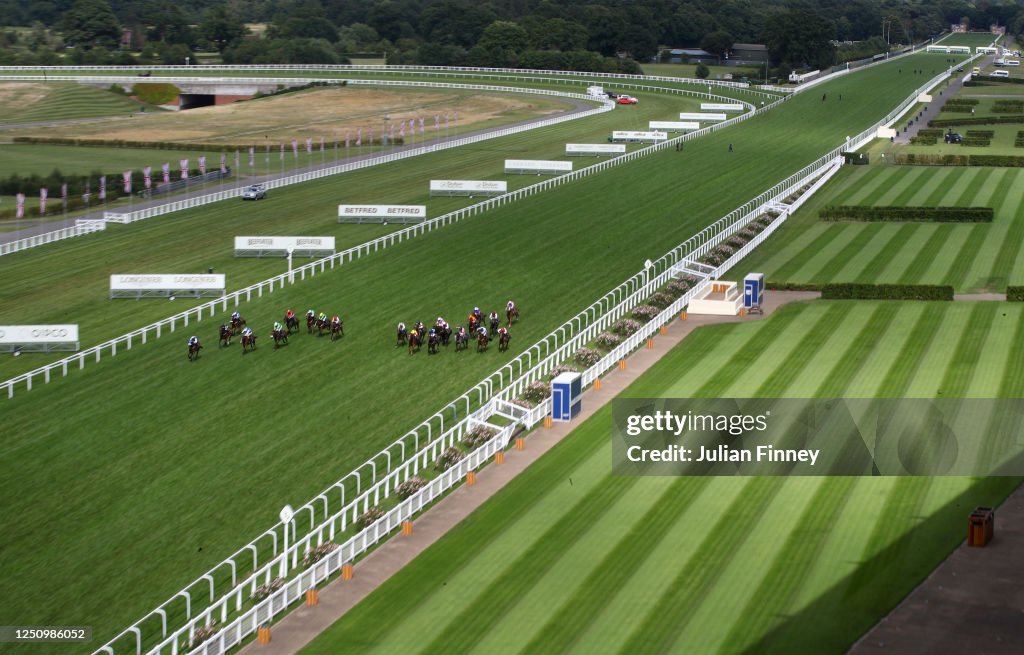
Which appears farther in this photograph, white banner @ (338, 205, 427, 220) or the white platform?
white banner @ (338, 205, 427, 220)

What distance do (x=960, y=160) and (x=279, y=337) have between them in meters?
57.0

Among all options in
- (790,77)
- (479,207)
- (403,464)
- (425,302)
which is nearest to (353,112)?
(790,77)

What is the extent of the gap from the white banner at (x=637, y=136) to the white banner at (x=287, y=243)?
4722cm

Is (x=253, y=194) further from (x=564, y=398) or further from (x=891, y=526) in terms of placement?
(x=891, y=526)

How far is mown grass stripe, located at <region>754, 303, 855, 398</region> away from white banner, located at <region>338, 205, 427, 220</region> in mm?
23967

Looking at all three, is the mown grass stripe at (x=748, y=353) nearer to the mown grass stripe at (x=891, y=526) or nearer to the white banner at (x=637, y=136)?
the mown grass stripe at (x=891, y=526)

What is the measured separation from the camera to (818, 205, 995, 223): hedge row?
70688mm

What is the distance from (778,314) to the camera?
5209 cm

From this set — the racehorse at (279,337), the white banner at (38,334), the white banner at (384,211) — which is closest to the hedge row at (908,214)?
the white banner at (384,211)

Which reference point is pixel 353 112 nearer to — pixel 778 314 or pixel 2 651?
pixel 778 314

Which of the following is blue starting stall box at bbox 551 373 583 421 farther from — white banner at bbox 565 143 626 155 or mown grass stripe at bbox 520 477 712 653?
white banner at bbox 565 143 626 155

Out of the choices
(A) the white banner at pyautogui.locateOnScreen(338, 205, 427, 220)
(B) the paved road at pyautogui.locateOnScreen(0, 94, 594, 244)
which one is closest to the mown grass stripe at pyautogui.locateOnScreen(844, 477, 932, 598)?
(A) the white banner at pyautogui.locateOnScreen(338, 205, 427, 220)

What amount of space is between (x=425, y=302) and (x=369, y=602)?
2667 centimetres

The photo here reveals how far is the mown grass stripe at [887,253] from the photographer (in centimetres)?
5812
